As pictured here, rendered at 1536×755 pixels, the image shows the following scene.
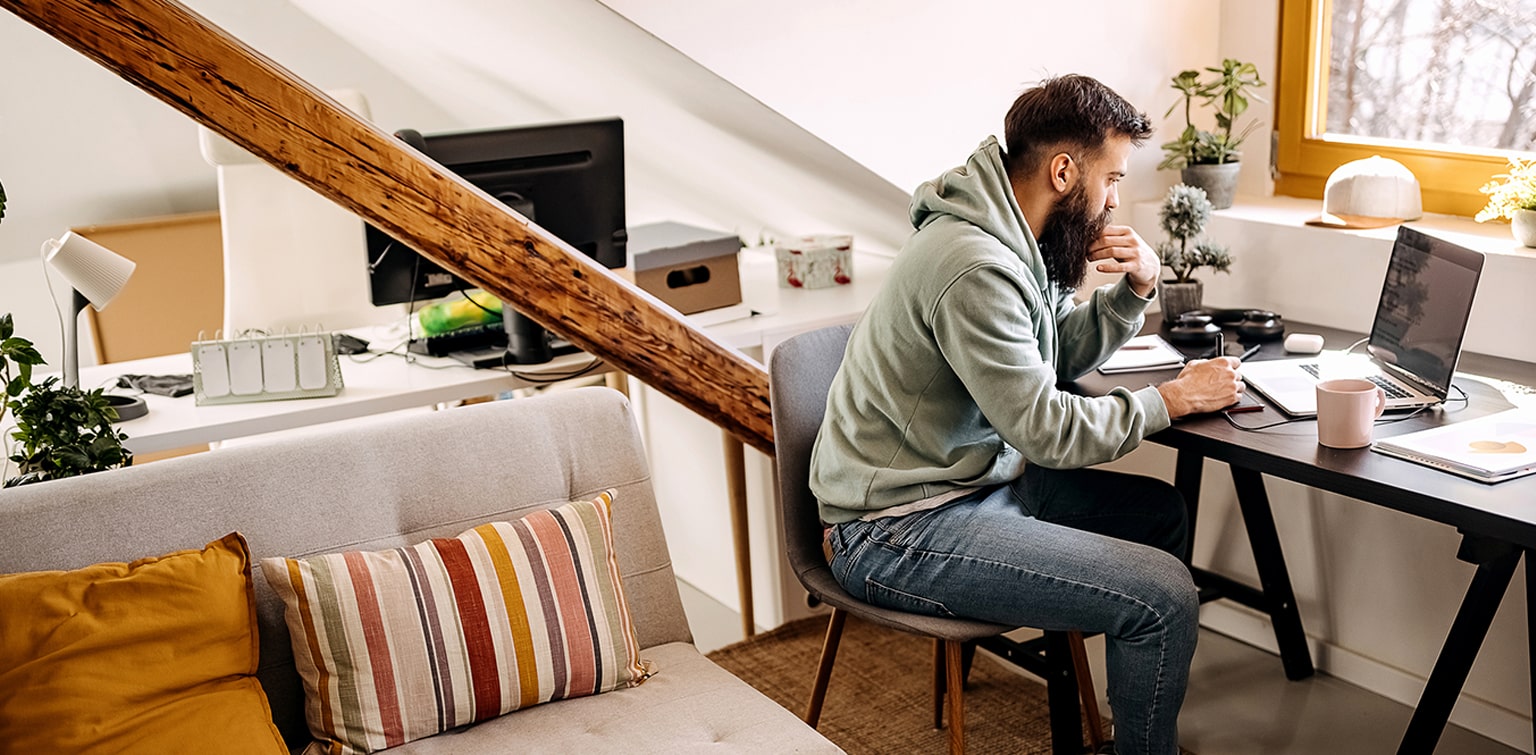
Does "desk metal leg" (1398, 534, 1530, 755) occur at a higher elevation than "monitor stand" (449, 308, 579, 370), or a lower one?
lower

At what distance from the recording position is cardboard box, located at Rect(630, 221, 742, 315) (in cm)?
293

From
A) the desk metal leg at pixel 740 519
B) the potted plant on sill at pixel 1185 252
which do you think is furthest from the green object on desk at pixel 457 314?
the potted plant on sill at pixel 1185 252

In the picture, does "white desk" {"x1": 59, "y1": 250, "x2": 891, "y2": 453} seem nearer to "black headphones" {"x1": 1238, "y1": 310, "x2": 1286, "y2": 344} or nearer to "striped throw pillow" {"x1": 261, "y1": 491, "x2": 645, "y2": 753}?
"striped throw pillow" {"x1": 261, "y1": 491, "x2": 645, "y2": 753}

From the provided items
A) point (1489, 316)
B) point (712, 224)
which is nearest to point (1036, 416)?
point (1489, 316)

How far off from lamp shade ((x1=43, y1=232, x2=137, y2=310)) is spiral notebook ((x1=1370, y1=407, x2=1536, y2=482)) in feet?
6.86

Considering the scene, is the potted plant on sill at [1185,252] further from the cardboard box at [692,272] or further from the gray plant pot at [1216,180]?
the cardboard box at [692,272]

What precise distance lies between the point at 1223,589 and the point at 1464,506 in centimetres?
101

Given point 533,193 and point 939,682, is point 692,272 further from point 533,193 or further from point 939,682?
point 939,682

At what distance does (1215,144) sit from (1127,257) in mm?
903

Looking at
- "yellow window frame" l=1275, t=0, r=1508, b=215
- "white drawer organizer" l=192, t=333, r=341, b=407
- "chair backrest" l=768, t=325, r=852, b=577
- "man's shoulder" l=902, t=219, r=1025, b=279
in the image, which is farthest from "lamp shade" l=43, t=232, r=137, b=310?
"yellow window frame" l=1275, t=0, r=1508, b=215

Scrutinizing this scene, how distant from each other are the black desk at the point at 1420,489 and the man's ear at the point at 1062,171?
40 cm

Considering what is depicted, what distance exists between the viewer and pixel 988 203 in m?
2.04

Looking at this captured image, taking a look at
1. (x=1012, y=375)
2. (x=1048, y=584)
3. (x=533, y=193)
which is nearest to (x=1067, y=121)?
(x=1012, y=375)

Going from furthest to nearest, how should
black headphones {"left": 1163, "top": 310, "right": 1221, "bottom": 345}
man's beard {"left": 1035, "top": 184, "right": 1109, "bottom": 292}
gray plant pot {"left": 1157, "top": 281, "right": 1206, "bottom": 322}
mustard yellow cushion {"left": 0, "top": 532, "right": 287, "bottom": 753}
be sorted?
gray plant pot {"left": 1157, "top": 281, "right": 1206, "bottom": 322} < black headphones {"left": 1163, "top": 310, "right": 1221, "bottom": 345} < man's beard {"left": 1035, "top": 184, "right": 1109, "bottom": 292} < mustard yellow cushion {"left": 0, "top": 532, "right": 287, "bottom": 753}
